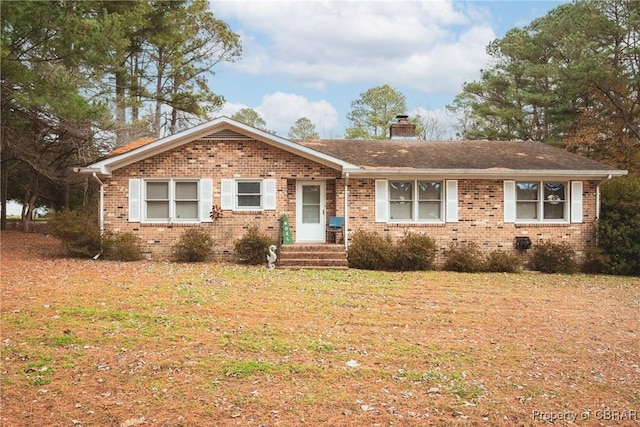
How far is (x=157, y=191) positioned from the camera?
619 inches

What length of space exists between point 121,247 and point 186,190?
2582 mm

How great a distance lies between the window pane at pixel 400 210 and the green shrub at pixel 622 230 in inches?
234

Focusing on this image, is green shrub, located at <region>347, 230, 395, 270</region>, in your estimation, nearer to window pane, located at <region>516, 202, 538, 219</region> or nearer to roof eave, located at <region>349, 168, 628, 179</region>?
roof eave, located at <region>349, 168, 628, 179</region>

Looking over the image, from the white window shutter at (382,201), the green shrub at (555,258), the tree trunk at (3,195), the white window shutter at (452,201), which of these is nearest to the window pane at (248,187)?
the white window shutter at (382,201)

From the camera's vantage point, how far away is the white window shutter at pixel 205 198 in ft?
51.2

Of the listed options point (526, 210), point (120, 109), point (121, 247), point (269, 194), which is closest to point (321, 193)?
point (269, 194)

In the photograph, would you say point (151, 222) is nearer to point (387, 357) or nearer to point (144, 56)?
point (387, 357)

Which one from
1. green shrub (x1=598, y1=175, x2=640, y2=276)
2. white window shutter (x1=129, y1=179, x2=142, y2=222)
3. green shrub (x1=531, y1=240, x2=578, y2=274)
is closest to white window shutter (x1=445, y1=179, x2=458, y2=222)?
green shrub (x1=531, y1=240, x2=578, y2=274)

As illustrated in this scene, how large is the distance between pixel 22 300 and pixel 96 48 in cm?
779

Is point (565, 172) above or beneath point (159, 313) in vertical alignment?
above

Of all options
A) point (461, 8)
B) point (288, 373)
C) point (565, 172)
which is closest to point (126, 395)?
point (288, 373)

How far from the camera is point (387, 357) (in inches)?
244

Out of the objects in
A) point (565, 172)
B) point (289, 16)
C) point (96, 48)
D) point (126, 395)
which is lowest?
point (126, 395)

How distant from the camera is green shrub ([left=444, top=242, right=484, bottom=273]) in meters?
14.9
